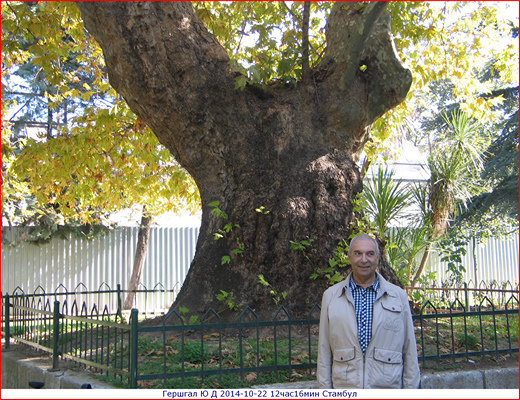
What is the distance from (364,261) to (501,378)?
263 cm

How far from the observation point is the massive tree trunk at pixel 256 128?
608 centimetres

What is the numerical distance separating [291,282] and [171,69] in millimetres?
2935

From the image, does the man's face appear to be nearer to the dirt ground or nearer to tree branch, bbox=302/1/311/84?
the dirt ground

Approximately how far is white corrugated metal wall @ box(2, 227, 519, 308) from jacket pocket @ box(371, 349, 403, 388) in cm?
1177

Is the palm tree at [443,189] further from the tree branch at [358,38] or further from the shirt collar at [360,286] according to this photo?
the shirt collar at [360,286]

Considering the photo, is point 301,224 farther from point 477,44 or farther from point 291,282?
point 477,44

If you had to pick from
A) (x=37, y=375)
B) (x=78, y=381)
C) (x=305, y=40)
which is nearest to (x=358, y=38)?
(x=305, y=40)

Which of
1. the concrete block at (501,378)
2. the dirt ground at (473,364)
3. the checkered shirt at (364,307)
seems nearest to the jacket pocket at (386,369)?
the checkered shirt at (364,307)

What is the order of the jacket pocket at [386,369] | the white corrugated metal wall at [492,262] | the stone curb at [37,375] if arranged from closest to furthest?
the jacket pocket at [386,369] → the stone curb at [37,375] → the white corrugated metal wall at [492,262]

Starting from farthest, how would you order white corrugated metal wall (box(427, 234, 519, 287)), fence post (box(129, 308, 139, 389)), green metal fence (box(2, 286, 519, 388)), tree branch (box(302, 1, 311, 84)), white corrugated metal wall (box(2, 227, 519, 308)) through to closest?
white corrugated metal wall (box(427, 234, 519, 287))
white corrugated metal wall (box(2, 227, 519, 308))
tree branch (box(302, 1, 311, 84))
green metal fence (box(2, 286, 519, 388))
fence post (box(129, 308, 139, 389))

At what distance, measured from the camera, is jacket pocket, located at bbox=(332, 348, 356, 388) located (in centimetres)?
325

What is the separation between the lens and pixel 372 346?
127 inches

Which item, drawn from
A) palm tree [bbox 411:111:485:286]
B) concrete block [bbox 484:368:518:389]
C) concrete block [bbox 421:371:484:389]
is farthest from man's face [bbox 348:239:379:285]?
palm tree [bbox 411:111:485:286]

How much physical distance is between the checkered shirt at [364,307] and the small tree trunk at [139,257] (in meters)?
12.3
